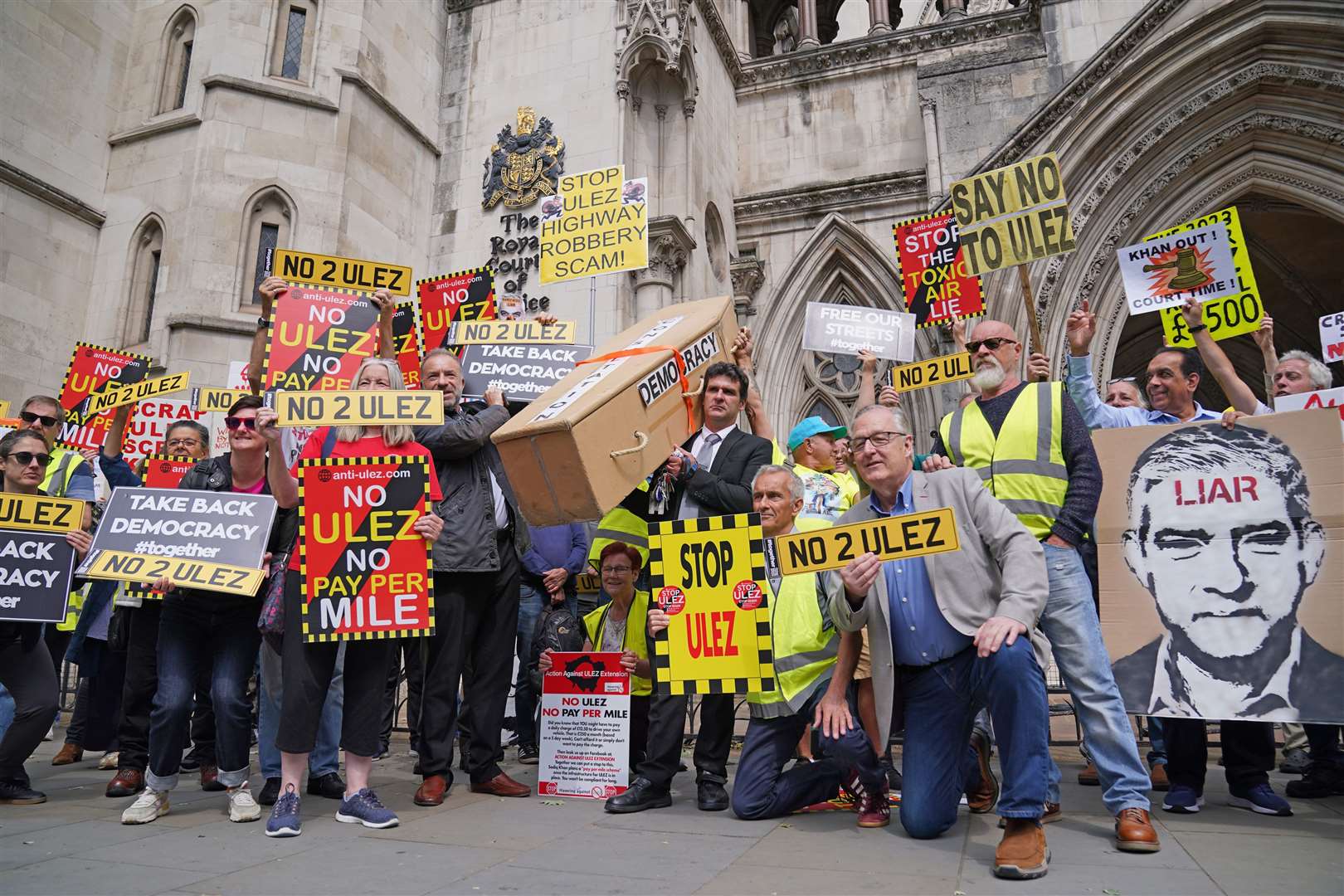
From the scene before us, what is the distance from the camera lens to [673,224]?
12.7 meters

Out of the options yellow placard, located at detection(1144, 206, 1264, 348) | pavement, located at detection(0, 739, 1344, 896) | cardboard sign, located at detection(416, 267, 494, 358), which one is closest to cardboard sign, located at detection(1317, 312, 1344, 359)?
yellow placard, located at detection(1144, 206, 1264, 348)

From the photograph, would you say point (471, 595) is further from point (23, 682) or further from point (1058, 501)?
point (1058, 501)

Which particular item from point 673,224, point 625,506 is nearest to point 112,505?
point 625,506

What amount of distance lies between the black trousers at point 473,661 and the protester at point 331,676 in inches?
13.8

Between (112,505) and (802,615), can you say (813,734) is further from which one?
(112,505)

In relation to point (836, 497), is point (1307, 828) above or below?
below

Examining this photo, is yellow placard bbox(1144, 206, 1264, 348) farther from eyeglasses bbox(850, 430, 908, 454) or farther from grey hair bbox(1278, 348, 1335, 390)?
eyeglasses bbox(850, 430, 908, 454)

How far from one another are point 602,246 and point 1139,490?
16.3 ft

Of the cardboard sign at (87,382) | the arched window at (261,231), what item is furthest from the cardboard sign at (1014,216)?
the arched window at (261,231)

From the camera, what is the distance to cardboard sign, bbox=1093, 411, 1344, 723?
3.94 m

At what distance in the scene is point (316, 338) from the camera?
5.73 meters

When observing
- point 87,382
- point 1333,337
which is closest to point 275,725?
point 87,382

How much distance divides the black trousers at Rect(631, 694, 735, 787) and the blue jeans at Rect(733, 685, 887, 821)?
0.65ft

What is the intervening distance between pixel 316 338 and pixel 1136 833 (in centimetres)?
517
